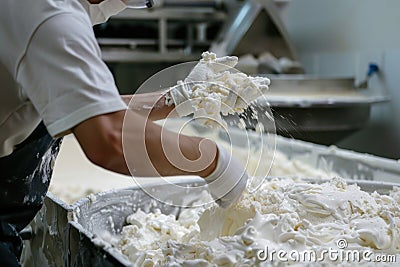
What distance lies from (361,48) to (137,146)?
9.90ft

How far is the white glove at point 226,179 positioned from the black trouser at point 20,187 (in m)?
0.37

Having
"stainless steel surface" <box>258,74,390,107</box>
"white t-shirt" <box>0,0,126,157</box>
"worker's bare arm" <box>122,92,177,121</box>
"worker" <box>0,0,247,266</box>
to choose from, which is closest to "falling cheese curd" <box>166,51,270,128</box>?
"worker's bare arm" <box>122,92,177,121</box>

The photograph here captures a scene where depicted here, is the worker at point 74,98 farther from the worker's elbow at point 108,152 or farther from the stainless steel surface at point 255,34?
the stainless steel surface at point 255,34

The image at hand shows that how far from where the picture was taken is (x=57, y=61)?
0.81 m

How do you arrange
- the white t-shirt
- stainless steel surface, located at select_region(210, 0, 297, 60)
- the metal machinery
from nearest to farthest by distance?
the white t-shirt, the metal machinery, stainless steel surface, located at select_region(210, 0, 297, 60)

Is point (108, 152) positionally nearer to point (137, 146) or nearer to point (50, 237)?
point (137, 146)

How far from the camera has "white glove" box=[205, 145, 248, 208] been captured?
974mm

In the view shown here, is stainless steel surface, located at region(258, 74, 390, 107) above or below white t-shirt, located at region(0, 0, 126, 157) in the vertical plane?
below

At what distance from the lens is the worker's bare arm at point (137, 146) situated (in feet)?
2.71

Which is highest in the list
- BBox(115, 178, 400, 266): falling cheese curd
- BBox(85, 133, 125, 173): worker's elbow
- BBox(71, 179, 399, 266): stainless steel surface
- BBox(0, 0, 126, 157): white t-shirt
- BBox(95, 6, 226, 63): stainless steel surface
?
BBox(0, 0, 126, 157): white t-shirt

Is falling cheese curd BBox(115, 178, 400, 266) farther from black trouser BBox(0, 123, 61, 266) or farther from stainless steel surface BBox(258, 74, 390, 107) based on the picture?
stainless steel surface BBox(258, 74, 390, 107)

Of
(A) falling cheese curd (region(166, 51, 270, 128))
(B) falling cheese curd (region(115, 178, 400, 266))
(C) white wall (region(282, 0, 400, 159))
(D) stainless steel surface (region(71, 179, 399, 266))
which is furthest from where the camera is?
(C) white wall (region(282, 0, 400, 159))

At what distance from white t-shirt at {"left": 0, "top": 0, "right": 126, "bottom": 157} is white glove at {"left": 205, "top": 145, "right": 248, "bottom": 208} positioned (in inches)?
9.1

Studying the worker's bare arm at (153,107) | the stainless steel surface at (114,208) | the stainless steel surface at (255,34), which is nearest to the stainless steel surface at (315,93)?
the stainless steel surface at (255,34)
